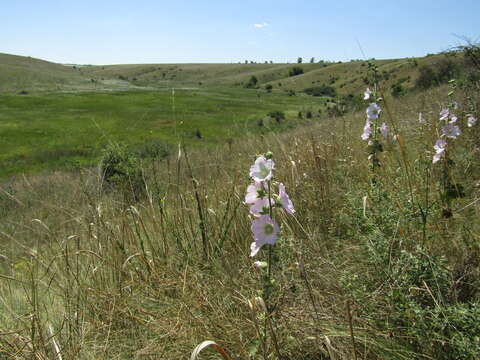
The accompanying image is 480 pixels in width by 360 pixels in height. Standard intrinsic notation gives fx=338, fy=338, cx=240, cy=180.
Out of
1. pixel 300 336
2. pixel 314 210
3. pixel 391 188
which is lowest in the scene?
pixel 300 336

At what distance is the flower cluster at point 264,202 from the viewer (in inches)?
53.9

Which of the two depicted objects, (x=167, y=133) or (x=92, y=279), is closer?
(x=92, y=279)

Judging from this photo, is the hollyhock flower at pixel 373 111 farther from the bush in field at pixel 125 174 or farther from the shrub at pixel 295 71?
the shrub at pixel 295 71

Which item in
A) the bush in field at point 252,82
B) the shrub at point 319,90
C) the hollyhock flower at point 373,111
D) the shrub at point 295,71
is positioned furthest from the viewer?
the shrub at point 295,71

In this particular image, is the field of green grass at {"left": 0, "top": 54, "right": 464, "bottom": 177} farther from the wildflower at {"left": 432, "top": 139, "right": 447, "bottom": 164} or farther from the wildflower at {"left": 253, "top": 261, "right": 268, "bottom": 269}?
the wildflower at {"left": 432, "top": 139, "right": 447, "bottom": 164}

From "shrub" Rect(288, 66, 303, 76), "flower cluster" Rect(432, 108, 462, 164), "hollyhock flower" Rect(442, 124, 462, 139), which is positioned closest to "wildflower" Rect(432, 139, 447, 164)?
"flower cluster" Rect(432, 108, 462, 164)

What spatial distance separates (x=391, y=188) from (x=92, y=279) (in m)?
2.62

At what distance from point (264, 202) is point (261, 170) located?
0.47ft

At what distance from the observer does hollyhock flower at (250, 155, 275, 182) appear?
4.55ft

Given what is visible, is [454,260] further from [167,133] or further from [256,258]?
[167,133]

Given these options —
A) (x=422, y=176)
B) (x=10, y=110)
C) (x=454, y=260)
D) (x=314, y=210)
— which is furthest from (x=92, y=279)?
(x=10, y=110)

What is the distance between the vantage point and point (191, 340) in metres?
1.81

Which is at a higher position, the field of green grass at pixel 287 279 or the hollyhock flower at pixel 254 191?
the hollyhock flower at pixel 254 191

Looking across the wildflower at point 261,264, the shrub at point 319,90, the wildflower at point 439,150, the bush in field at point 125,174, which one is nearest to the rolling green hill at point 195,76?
the shrub at point 319,90
